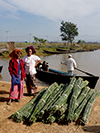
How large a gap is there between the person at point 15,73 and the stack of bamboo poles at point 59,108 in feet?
2.55

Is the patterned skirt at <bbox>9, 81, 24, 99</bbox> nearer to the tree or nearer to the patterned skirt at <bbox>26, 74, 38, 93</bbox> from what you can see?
the patterned skirt at <bbox>26, 74, 38, 93</bbox>

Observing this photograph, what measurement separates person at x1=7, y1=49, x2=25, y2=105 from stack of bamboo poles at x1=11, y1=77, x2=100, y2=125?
2.55 ft

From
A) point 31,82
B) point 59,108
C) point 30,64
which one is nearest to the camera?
point 59,108

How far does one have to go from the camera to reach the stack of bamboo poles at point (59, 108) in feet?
10.4

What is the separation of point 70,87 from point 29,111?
4.51 feet

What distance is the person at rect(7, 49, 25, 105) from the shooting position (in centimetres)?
409

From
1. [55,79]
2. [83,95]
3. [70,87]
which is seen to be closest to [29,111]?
[70,87]

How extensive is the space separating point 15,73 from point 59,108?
1.80 meters

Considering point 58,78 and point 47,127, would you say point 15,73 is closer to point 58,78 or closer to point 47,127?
point 47,127

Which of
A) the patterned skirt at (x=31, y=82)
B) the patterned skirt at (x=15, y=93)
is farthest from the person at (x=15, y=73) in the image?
the patterned skirt at (x=31, y=82)

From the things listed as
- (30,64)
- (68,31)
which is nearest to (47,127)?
(30,64)

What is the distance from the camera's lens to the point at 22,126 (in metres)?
3.11

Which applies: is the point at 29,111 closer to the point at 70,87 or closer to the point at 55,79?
the point at 70,87

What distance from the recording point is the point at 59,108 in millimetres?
3205
